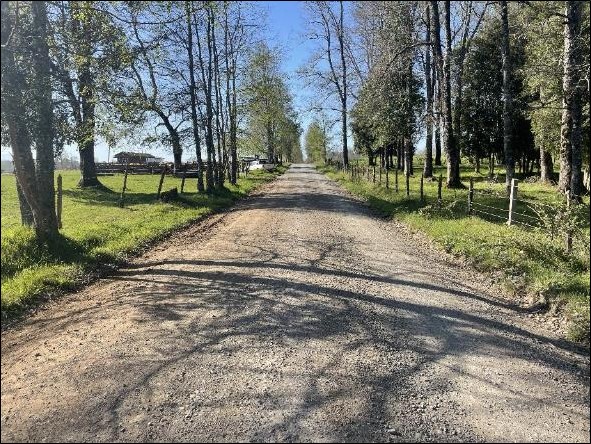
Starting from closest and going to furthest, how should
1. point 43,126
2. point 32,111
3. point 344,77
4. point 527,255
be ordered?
point 32,111 → point 43,126 → point 527,255 → point 344,77

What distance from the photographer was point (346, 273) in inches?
316

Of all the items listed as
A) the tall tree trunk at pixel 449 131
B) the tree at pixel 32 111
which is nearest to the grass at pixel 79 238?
the tree at pixel 32 111

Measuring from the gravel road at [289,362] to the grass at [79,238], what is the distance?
0.44 metres

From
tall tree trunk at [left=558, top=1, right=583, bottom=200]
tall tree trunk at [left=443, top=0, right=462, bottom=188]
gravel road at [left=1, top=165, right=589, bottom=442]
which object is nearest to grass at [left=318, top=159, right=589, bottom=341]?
gravel road at [left=1, top=165, right=589, bottom=442]

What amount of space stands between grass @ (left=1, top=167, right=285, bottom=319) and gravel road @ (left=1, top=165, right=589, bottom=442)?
0.44 metres

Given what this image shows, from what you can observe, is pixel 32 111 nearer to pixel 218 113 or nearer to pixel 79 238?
pixel 79 238

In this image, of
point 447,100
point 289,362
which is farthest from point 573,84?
point 289,362

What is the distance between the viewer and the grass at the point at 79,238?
491 cm

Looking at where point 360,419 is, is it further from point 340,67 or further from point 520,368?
point 340,67

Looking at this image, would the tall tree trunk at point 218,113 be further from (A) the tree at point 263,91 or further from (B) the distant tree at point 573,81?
(B) the distant tree at point 573,81

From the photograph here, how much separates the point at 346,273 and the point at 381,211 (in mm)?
9623

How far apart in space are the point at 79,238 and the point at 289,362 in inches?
263

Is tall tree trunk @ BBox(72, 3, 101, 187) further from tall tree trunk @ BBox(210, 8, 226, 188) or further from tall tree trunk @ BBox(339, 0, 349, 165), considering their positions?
tall tree trunk @ BBox(339, 0, 349, 165)

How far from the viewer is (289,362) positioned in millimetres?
4664
